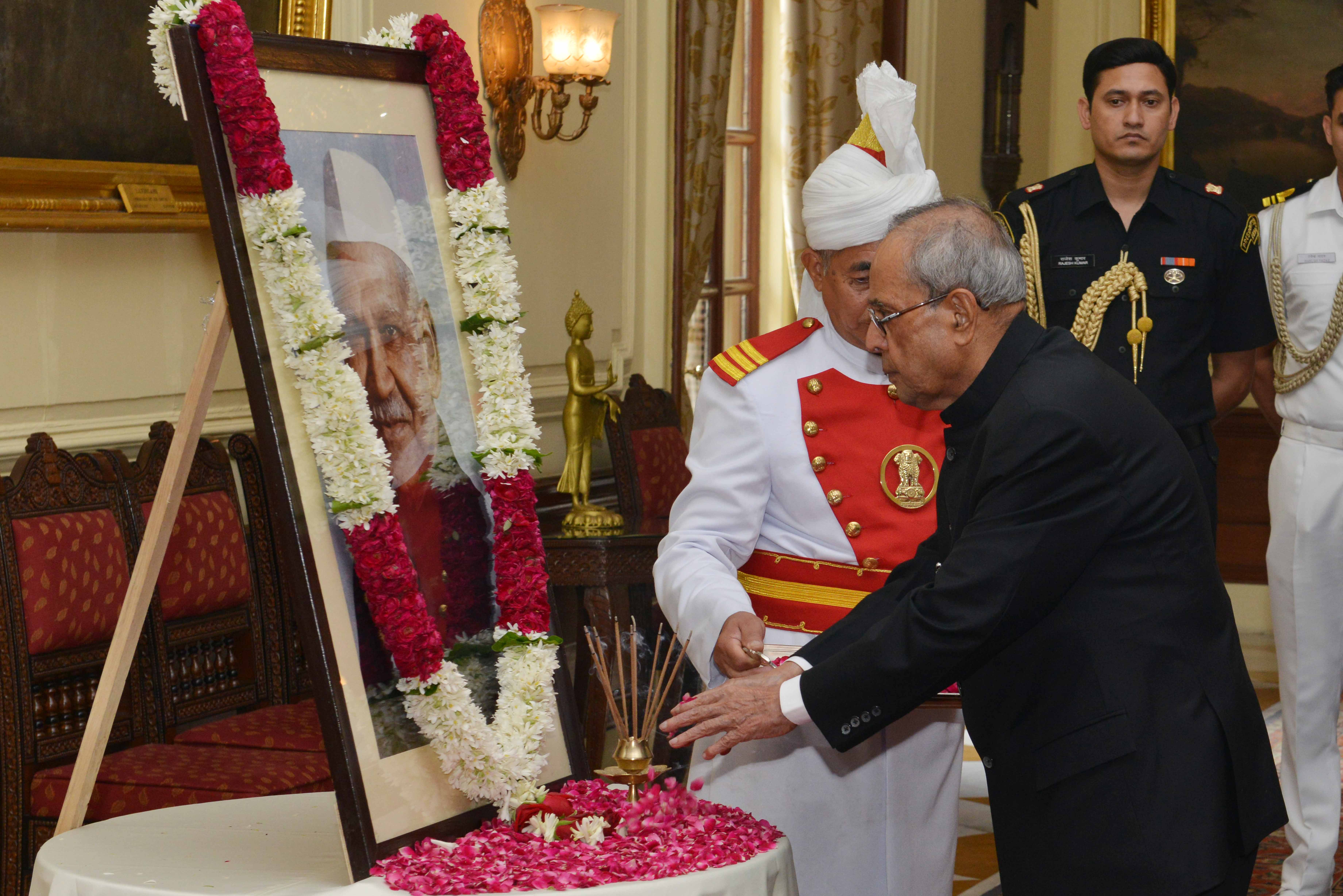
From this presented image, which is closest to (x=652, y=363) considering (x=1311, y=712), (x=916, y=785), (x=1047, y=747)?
(x=1311, y=712)

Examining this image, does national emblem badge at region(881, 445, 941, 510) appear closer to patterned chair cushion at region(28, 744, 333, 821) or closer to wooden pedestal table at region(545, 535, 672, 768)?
patterned chair cushion at region(28, 744, 333, 821)

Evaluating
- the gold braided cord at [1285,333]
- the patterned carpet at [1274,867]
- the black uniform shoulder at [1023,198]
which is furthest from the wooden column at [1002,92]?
the black uniform shoulder at [1023,198]

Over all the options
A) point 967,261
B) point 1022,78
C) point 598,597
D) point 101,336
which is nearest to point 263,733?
point 101,336

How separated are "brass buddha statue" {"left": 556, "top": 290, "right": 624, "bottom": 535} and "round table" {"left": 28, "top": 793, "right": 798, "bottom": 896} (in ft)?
7.45

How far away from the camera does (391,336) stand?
222 cm

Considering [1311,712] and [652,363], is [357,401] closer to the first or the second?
[1311,712]

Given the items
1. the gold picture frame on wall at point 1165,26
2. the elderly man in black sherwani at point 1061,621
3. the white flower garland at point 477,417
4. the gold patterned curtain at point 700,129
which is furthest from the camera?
the gold picture frame on wall at point 1165,26

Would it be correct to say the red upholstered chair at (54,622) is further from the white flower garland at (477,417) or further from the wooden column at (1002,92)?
the wooden column at (1002,92)

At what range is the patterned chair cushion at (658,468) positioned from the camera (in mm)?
5363

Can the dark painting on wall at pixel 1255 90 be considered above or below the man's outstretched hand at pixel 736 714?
above

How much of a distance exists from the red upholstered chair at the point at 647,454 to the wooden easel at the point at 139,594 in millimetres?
2819

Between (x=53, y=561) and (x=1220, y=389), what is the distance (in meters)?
2.89

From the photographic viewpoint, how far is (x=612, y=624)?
5094 millimetres

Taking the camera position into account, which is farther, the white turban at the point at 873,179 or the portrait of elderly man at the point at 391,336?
the white turban at the point at 873,179
